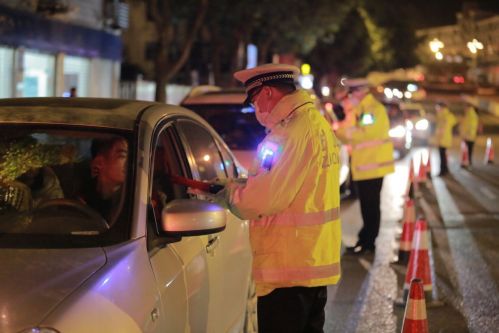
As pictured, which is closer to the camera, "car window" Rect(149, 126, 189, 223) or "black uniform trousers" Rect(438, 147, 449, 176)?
"car window" Rect(149, 126, 189, 223)

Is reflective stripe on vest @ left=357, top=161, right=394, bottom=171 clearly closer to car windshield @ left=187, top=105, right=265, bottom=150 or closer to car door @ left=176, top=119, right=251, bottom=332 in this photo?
car windshield @ left=187, top=105, right=265, bottom=150

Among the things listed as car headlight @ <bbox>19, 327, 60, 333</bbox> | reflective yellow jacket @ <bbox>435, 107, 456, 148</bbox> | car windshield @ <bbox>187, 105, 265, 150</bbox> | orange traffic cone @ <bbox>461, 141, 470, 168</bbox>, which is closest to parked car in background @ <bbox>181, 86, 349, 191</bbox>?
car windshield @ <bbox>187, 105, 265, 150</bbox>

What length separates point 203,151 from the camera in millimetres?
4664

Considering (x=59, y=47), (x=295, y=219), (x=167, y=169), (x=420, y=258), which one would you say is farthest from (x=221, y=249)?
(x=59, y=47)

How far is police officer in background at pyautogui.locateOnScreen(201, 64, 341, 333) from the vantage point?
10.9 ft

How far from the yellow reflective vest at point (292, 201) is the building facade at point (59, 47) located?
11850 millimetres

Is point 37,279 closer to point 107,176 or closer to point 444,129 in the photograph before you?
point 107,176

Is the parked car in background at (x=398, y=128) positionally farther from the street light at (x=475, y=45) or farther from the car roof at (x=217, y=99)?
the car roof at (x=217, y=99)

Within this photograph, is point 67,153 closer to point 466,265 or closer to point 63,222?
point 63,222

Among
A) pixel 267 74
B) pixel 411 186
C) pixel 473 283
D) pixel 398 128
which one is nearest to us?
pixel 267 74

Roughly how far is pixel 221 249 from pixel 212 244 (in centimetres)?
21

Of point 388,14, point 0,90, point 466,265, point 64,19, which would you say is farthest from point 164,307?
point 388,14

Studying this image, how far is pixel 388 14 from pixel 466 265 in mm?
52802

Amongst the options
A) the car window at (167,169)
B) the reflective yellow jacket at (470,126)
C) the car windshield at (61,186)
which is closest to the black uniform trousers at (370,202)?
→ the car window at (167,169)
